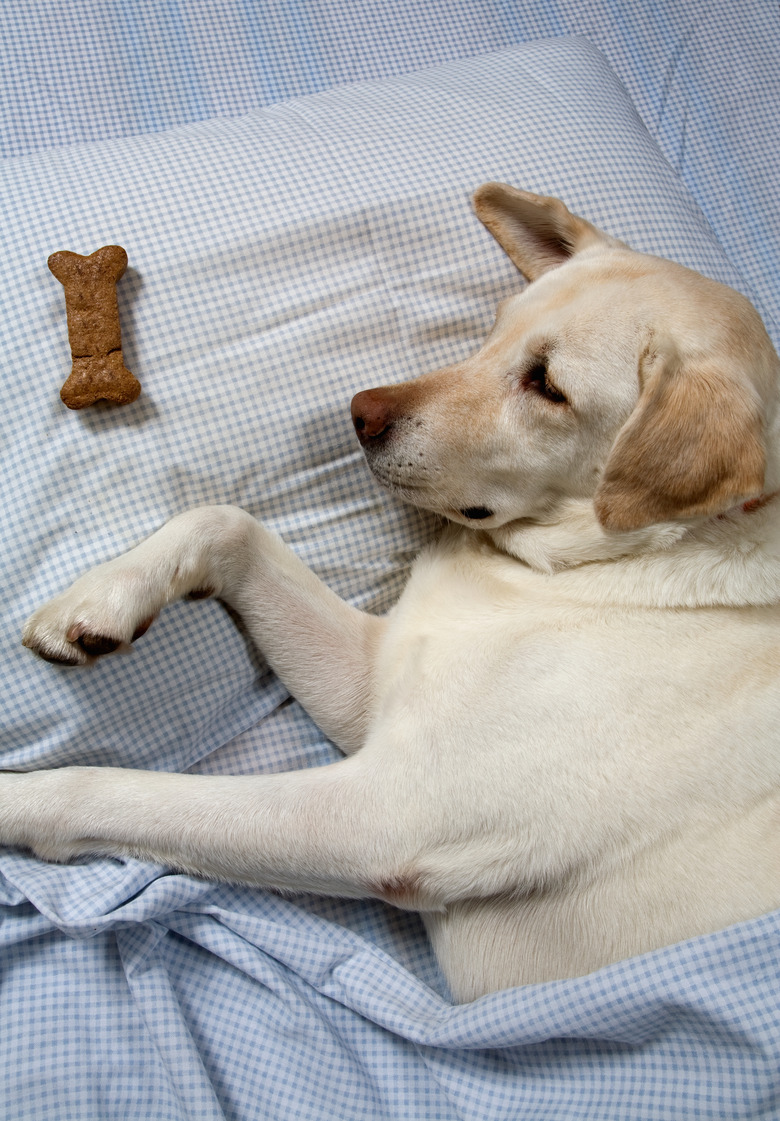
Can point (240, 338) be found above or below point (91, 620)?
above

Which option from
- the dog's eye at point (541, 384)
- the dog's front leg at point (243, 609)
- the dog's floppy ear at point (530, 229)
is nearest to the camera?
the dog's front leg at point (243, 609)

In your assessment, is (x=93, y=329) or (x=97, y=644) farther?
(x=93, y=329)

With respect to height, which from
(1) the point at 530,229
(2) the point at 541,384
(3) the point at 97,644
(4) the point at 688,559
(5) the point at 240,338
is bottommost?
(4) the point at 688,559

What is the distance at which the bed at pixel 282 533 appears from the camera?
162 centimetres

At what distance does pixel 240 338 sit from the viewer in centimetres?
201

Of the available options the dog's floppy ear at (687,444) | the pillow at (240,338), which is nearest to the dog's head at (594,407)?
the dog's floppy ear at (687,444)

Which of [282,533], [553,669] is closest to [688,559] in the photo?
[553,669]

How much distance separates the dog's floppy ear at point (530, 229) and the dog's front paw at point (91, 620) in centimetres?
132

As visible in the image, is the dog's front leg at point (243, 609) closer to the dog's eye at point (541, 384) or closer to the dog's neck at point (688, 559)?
the dog's neck at point (688, 559)

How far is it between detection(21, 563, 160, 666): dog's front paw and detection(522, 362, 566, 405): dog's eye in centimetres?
98

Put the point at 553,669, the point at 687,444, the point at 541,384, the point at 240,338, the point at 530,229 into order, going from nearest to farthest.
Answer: the point at 687,444 < the point at 553,669 < the point at 541,384 < the point at 240,338 < the point at 530,229

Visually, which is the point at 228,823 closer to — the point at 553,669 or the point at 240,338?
the point at 553,669

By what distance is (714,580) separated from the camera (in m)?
1.79

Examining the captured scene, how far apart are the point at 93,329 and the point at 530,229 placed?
1.16 metres
